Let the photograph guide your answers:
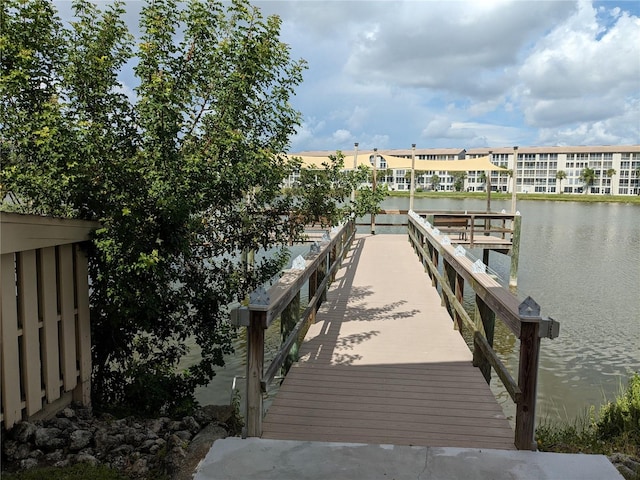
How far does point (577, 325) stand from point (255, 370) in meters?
10.5

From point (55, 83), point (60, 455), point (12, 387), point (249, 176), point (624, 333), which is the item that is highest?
point (55, 83)

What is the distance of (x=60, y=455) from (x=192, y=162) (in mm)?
2396

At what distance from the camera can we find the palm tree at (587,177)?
→ 104 metres

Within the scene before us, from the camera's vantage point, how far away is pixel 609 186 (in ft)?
354

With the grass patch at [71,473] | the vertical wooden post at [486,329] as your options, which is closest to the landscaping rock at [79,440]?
the grass patch at [71,473]

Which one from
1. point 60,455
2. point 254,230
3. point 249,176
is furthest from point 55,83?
point 60,455

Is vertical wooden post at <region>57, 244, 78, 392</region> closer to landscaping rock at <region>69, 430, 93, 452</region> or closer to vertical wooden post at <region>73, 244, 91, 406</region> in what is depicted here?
vertical wooden post at <region>73, 244, 91, 406</region>

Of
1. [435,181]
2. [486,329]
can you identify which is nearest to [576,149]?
[435,181]

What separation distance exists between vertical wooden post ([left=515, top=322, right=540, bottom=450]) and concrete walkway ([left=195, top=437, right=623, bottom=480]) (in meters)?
0.11

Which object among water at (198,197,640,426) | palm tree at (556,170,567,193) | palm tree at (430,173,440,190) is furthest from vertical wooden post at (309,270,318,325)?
palm tree at (430,173,440,190)

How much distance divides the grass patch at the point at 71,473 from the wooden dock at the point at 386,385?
99cm

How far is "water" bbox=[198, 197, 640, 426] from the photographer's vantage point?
25.4ft

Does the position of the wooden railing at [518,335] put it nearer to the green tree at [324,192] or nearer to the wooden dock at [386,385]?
the wooden dock at [386,385]

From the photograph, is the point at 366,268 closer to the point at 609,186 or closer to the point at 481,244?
the point at 481,244
